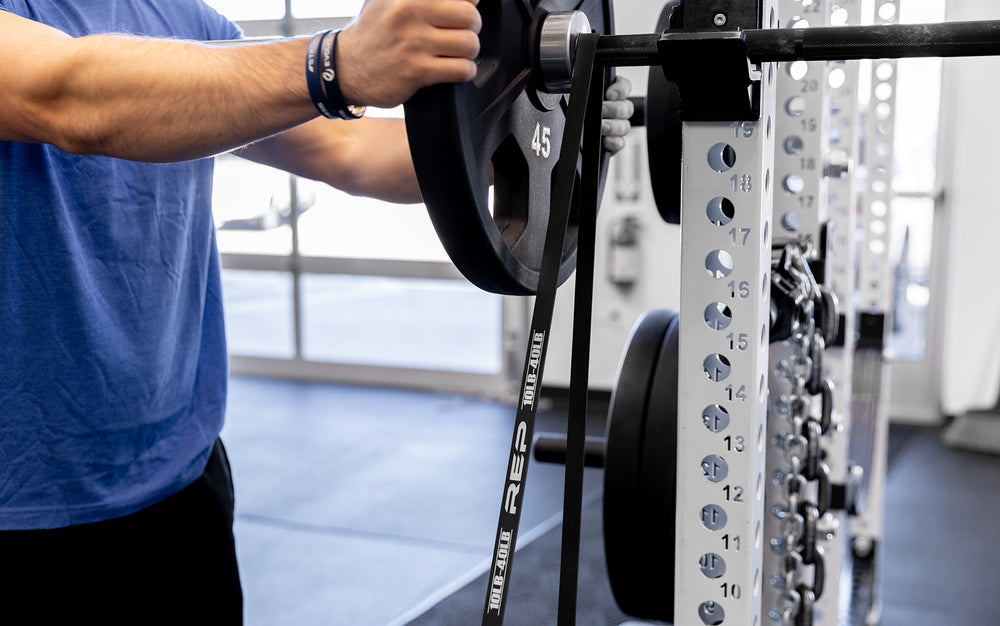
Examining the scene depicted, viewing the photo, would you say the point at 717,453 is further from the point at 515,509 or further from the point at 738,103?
the point at 738,103

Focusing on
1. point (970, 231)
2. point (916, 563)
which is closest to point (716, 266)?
point (916, 563)

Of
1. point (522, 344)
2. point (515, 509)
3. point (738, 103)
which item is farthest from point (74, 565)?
point (522, 344)

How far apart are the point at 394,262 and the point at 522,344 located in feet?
3.10

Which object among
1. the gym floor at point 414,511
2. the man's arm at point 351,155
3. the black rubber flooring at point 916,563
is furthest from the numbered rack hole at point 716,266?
the gym floor at point 414,511

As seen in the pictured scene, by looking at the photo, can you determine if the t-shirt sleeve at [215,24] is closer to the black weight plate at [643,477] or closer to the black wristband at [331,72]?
the black wristband at [331,72]

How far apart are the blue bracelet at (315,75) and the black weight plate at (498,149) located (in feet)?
0.25

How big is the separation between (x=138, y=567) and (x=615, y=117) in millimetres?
881

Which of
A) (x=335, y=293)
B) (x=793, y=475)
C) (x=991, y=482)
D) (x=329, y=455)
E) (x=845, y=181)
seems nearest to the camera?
(x=793, y=475)

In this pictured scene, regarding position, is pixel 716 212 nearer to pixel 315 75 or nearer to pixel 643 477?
pixel 315 75

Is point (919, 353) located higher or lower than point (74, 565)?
lower

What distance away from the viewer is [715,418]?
34.4 inches

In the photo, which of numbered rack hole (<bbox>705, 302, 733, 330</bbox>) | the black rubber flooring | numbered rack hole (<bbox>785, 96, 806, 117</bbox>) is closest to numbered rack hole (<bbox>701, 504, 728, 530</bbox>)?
numbered rack hole (<bbox>705, 302, 733, 330</bbox>)

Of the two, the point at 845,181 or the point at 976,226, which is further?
the point at 976,226

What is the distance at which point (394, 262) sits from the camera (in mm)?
5750
